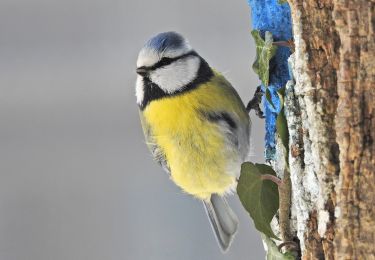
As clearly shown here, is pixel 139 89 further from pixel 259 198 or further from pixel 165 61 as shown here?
pixel 259 198

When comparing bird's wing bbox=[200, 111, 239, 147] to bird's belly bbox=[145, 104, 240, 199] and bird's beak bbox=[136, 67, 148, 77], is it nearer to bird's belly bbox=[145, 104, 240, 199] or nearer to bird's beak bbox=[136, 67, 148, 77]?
bird's belly bbox=[145, 104, 240, 199]

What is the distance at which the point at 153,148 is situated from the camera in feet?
4.52

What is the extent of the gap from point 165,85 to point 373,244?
699mm

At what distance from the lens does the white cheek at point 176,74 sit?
1268mm

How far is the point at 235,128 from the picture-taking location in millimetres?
1250

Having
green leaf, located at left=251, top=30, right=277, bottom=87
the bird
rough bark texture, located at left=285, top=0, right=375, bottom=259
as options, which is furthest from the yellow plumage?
rough bark texture, located at left=285, top=0, right=375, bottom=259

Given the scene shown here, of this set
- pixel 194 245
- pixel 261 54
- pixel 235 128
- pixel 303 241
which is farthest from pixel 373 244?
pixel 194 245

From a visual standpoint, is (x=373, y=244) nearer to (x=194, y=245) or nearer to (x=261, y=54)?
(x=261, y=54)

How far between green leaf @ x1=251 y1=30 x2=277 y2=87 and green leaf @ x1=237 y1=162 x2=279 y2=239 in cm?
13

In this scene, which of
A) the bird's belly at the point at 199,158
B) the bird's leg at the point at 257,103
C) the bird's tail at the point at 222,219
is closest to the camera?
the bird's leg at the point at 257,103

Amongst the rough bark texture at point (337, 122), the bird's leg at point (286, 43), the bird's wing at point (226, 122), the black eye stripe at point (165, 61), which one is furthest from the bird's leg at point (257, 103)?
the rough bark texture at point (337, 122)

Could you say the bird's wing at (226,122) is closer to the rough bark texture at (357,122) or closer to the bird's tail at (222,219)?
the bird's tail at (222,219)

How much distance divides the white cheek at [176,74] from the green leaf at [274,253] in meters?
0.50

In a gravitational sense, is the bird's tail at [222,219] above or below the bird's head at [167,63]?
below
